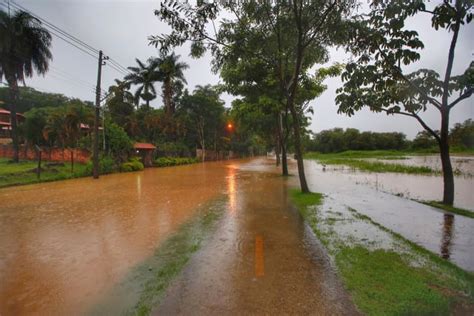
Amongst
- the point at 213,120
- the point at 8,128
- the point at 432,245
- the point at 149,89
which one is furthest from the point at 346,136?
the point at 432,245

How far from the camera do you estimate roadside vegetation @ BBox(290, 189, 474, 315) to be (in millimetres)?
2850

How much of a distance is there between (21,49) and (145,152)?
1406cm

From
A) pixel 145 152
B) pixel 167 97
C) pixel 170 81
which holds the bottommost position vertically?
pixel 145 152

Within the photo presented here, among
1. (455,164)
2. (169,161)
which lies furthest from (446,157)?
(169,161)

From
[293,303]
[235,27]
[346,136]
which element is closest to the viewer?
[293,303]

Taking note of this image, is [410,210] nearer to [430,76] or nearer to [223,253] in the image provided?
[430,76]

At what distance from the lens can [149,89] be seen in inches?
1599

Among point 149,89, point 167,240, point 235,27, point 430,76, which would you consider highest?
point 149,89

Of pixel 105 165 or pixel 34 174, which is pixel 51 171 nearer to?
pixel 34 174

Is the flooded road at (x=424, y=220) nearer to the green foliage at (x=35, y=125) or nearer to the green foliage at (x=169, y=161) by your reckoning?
the green foliage at (x=169, y=161)

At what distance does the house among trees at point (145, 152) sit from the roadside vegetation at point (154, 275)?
25.0 m

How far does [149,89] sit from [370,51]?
3771cm

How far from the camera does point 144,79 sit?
3922cm

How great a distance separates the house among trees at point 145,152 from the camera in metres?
29.6
